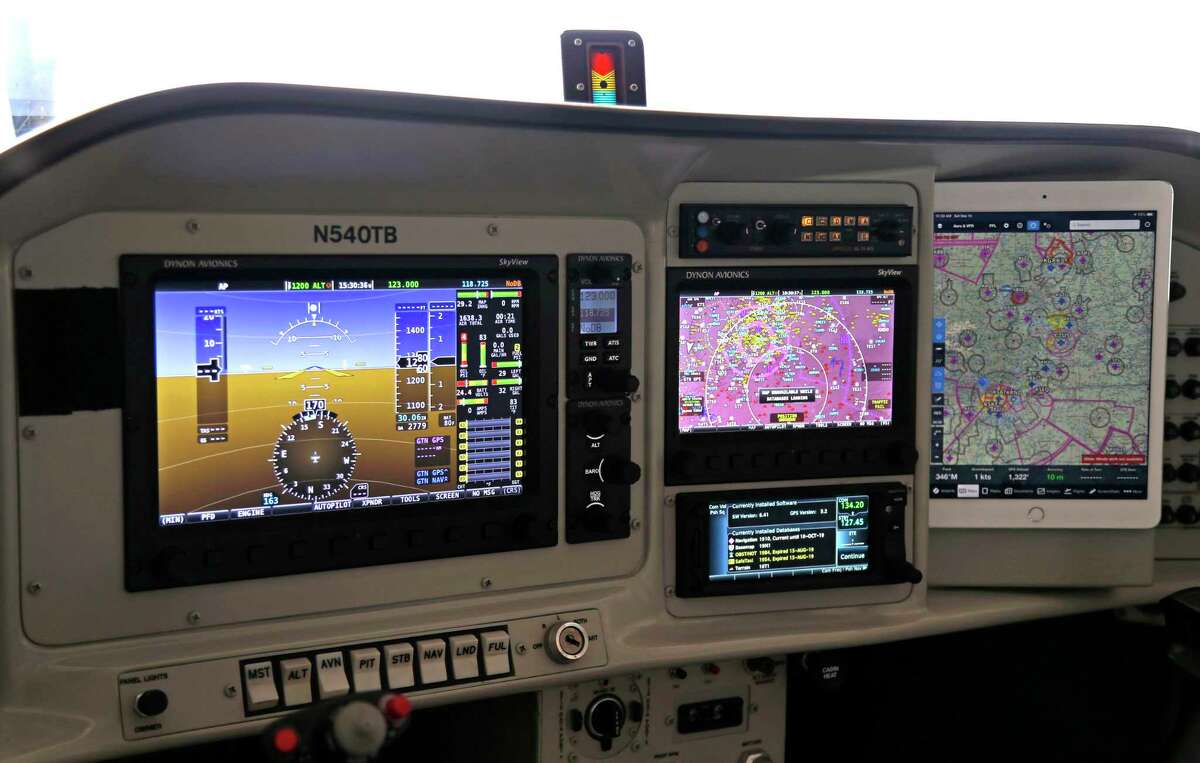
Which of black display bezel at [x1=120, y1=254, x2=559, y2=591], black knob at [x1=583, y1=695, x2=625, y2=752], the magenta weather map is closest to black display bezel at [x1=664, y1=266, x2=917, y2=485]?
the magenta weather map

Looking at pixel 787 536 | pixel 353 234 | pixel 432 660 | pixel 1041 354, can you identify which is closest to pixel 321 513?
pixel 432 660

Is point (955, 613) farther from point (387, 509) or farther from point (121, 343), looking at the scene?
point (121, 343)

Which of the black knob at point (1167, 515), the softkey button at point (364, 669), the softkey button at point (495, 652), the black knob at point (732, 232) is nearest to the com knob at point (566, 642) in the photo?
the softkey button at point (495, 652)

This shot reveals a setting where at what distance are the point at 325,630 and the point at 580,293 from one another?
724 millimetres

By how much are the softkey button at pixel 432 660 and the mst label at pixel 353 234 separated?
0.68 metres

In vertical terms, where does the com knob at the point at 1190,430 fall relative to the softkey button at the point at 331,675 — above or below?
above

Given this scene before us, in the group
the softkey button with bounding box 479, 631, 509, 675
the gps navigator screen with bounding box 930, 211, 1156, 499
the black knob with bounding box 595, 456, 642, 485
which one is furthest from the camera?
the gps navigator screen with bounding box 930, 211, 1156, 499

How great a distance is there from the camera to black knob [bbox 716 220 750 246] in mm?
2109

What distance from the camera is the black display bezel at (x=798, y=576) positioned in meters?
2.16

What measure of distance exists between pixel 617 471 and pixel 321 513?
525 millimetres

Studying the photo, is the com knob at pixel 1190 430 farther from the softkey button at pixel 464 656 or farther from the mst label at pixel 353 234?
the mst label at pixel 353 234

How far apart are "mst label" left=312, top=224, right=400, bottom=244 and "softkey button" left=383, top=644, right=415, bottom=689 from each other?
26.5 inches

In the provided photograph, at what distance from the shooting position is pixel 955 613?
2299 mm

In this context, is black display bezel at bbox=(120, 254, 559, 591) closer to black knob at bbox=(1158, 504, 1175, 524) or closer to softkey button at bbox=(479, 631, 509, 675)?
softkey button at bbox=(479, 631, 509, 675)
